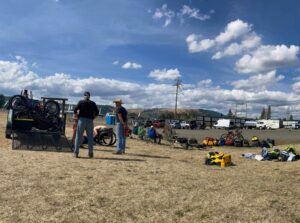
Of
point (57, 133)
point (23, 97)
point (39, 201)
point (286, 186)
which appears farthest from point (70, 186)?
point (23, 97)

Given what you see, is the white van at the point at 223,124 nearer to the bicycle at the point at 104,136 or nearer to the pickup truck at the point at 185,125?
the pickup truck at the point at 185,125

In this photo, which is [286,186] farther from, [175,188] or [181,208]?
[181,208]

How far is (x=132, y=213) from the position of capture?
5918 millimetres

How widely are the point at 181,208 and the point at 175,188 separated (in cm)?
136

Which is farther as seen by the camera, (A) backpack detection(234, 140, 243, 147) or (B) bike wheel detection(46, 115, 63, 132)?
(A) backpack detection(234, 140, 243, 147)

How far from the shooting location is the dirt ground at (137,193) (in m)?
5.82

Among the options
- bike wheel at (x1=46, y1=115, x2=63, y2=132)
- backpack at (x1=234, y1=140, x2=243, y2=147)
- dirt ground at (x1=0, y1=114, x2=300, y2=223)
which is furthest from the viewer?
backpack at (x1=234, y1=140, x2=243, y2=147)

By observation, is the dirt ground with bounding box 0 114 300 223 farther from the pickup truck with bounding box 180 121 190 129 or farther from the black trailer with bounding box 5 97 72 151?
the pickup truck with bounding box 180 121 190 129

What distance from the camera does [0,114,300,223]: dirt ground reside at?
582 centimetres

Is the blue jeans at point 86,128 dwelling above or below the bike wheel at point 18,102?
below

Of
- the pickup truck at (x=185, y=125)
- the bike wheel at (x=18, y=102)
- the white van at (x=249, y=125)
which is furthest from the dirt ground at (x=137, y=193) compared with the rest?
the white van at (x=249, y=125)

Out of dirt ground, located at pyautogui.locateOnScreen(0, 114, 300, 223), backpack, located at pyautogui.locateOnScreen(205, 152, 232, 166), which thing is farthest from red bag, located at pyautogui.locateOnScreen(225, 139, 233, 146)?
dirt ground, located at pyautogui.locateOnScreen(0, 114, 300, 223)

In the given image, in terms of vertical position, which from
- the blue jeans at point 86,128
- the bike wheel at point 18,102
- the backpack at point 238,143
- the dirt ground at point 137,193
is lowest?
the dirt ground at point 137,193

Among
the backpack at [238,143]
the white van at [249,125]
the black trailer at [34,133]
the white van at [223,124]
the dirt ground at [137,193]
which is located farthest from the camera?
the white van at [249,125]
